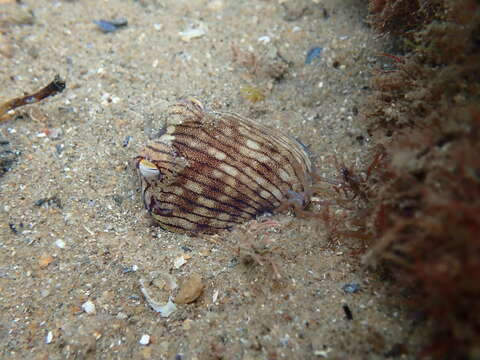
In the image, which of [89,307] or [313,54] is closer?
[89,307]

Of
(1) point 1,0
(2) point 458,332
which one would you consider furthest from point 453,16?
(1) point 1,0

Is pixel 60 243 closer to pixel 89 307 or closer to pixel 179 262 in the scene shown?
pixel 89 307

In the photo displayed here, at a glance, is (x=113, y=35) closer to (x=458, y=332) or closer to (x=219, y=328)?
(x=219, y=328)

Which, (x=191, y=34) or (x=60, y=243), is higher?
(x=191, y=34)

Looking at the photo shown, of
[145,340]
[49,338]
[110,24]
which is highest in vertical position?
[110,24]

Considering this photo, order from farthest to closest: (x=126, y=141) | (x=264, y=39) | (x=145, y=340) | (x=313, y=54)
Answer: (x=264, y=39)
(x=313, y=54)
(x=126, y=141)
(x=145, y=340)

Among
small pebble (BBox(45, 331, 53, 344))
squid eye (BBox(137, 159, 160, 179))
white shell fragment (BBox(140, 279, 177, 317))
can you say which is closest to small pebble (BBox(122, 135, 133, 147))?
squid eye (BBox(137, 159, 160, 179))

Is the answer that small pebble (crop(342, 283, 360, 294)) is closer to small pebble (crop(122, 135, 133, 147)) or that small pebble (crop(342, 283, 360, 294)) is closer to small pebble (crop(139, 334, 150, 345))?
small pebble (crop(139, 334, 150, 345))

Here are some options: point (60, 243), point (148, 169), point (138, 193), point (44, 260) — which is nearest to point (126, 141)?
point (138, 193)

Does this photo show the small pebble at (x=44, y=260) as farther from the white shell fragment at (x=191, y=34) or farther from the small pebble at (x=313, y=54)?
the small pebble at (x=313, y=54)
